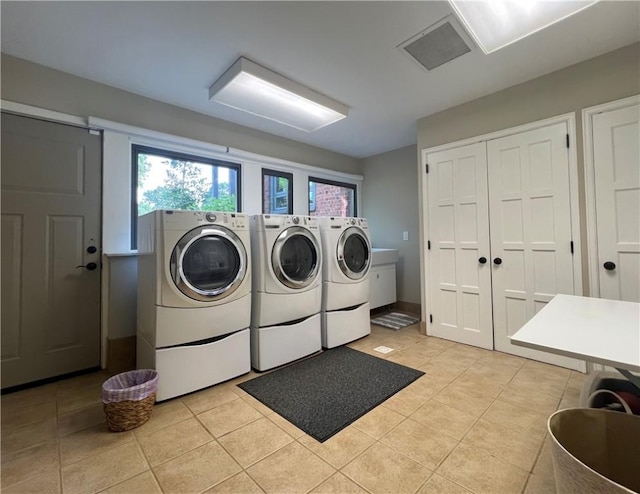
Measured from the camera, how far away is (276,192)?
12.4 feet

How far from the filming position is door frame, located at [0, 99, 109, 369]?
2086mm

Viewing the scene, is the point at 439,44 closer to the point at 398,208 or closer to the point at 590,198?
the point at 590,198

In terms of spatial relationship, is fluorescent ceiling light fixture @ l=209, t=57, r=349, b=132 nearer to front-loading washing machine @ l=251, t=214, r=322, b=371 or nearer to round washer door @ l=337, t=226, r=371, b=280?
front-loading washing machine @ l=251, t=214, r=322, b=371

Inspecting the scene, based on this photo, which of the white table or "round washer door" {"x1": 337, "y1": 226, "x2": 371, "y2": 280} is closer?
the white table

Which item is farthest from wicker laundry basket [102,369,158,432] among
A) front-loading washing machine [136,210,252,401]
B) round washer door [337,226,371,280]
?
round washer door [337,226,371,280]

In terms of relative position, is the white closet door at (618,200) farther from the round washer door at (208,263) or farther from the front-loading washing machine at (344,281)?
the round washer door at (208,263)

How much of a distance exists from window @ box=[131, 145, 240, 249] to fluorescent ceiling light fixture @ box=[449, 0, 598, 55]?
8.26ft

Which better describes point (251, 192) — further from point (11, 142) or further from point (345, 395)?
point (345, 395)

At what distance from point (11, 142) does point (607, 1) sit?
401 cm

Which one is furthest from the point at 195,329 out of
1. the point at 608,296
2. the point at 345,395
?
the point at 608,296

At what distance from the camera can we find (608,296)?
7.13 feet

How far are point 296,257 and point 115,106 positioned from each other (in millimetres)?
2069

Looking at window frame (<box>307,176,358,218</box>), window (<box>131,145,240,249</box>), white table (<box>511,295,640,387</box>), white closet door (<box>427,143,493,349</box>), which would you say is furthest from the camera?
window frame (<box>307,176,358,218</box>)

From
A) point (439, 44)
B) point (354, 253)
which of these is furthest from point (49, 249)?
point (439, 44)
